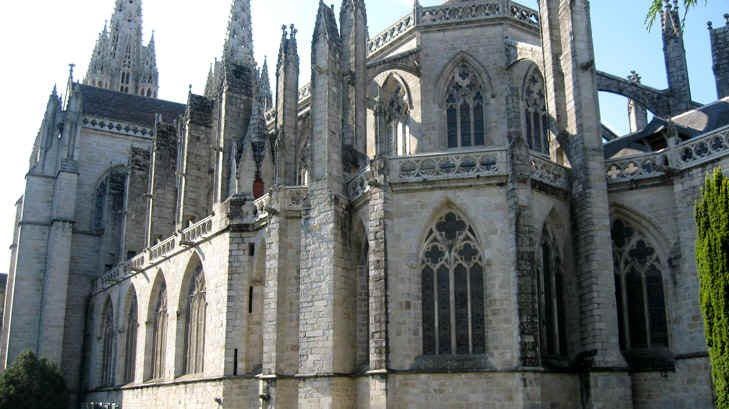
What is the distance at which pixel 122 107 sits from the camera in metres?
41.4

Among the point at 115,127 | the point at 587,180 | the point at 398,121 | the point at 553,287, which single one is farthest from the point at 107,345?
the point at 587,180

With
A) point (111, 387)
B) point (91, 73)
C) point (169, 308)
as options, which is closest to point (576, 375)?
point (169, 308)

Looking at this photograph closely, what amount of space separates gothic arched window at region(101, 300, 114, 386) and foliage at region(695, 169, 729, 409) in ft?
81.6

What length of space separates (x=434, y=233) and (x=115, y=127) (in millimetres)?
25932

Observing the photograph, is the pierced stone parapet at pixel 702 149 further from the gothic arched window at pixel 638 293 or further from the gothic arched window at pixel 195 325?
the gothic arched window at pixel 195 325

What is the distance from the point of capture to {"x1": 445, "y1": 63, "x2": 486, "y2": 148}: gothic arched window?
24.4 metres

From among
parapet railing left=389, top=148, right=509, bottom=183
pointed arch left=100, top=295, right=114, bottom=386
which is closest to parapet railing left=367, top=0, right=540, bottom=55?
parapet railing left=389, top=148, right=509, bottom=183

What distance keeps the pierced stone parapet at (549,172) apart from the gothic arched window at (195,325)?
37.9ft

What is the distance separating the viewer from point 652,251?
61.5 feet

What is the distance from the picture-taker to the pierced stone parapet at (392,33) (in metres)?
26.4

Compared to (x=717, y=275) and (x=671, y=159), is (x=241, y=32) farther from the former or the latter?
(x=717, y=275)

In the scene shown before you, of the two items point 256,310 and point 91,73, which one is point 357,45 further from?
Answer: point 91,73

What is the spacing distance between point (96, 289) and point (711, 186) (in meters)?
28.7

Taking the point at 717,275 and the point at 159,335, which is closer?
the point at 717,275
